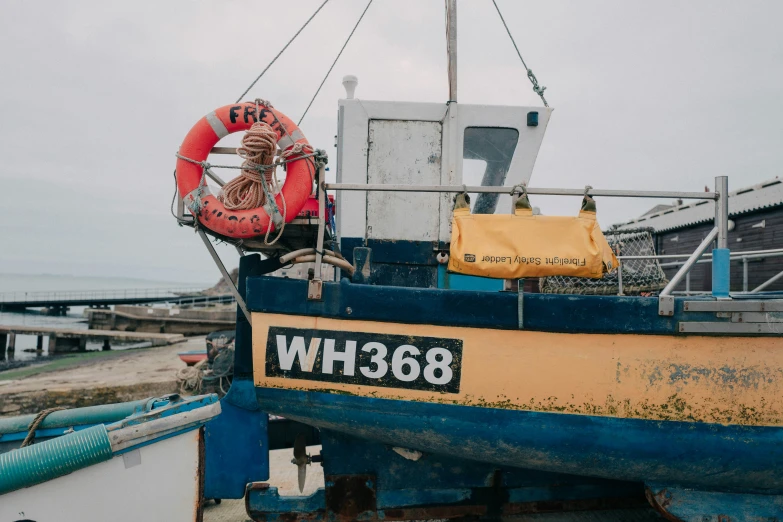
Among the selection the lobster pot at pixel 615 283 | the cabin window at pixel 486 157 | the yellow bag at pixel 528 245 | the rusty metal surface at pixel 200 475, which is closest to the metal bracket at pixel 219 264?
the rusty metal surface at pixel 200 475

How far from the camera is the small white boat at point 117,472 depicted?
2471 millimetres

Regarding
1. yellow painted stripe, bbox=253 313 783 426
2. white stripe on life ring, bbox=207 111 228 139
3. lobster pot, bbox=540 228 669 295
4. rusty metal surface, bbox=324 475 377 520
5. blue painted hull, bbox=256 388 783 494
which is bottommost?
rusty metal surface, bbox=324 475 377 520

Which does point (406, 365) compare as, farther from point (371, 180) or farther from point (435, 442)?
point (371, 180)

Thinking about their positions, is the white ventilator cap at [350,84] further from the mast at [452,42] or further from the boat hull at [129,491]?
the boat hull at [129,491]

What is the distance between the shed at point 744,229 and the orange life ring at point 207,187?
7865 millimetres

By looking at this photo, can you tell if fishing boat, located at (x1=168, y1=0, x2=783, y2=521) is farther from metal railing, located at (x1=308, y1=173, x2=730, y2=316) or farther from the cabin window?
the cabin window

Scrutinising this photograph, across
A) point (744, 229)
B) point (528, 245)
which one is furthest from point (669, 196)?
point (744, 229)

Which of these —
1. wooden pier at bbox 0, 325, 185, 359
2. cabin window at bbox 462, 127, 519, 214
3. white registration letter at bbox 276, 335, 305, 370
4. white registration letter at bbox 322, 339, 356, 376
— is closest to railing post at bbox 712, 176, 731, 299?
cabin window at bbox 462, 127, 519, 214

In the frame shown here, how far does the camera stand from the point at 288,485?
13.8 ft

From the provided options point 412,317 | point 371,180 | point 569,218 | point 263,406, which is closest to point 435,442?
point 412,317

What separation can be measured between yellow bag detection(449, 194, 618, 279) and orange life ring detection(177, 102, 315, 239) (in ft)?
3.42

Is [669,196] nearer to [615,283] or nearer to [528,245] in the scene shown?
[528,245]

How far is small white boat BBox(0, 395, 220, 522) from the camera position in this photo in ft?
8.11

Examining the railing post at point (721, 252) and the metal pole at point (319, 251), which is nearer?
the railing post at point (721, 252)
